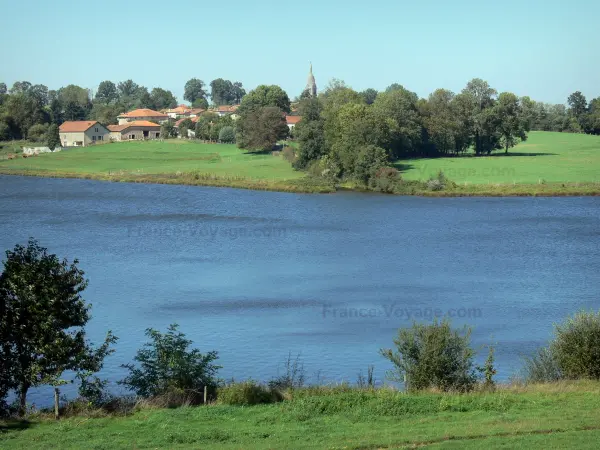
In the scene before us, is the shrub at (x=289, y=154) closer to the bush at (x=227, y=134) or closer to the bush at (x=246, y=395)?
the bush at (x=227, y=134)

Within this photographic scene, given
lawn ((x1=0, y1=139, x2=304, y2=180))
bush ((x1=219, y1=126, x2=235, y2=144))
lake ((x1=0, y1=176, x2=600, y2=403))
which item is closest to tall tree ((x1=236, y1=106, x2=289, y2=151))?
lawn ((x1=0, y1=139, x2=304, y2=180))

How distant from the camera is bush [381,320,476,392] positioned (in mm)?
18391

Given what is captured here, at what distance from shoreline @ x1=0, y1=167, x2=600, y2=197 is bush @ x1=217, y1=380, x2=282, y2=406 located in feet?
177

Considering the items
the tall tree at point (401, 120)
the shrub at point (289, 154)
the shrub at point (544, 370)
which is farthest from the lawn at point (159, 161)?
the shrub at point (544, 370)

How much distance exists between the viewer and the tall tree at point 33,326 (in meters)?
16.8

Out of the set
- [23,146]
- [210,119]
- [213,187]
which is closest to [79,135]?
[23,146]

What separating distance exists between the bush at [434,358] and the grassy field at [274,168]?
51.7 meters

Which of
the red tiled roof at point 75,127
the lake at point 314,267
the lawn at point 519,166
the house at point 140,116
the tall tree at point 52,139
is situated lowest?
the lake at point 314,267

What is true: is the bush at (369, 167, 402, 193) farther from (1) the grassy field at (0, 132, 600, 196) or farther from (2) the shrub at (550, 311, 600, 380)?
(2) the shrub at (550, 311, 600, 380)

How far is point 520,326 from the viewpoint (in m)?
28.4

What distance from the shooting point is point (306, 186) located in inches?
2908

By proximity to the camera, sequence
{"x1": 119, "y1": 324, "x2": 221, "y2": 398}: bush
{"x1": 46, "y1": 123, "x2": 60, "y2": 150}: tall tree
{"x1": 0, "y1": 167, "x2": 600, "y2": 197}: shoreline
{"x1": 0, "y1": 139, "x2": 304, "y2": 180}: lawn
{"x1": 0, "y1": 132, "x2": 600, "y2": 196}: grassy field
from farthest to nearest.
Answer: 1. {"x1": 46, "y1": 123, "x2": 60, "y2": 150}: tall tree
2. {"x1": 0, "y1": 139, "x2": 304, "y2": 180}: lawn
3. {"x1": 0, "y1": 132, "x2": 600, "y2": 196}: grassy field
4. {"x1": 0, "y1": 167, "x2": 600, "y2": 197}: shoreline
5. {"x1": 119, "y1": 324, "x2": 221, "y2": 398}: bush

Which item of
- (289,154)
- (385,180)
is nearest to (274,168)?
(289,154)

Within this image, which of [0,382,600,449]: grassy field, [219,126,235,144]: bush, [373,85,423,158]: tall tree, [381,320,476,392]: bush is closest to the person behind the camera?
[0,382,600,449]: grassy field
